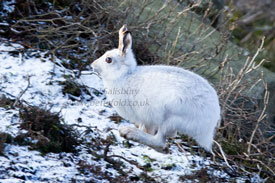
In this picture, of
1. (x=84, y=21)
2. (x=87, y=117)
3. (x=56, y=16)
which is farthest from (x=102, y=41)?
(x=87, y=117)

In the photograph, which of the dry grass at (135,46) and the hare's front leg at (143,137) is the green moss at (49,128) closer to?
the hare's front leg at (143,137)

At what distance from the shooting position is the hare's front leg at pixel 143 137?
141 inches

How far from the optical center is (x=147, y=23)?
5793 millimetres

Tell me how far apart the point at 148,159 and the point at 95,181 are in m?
0.76

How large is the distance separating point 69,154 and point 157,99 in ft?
2.92

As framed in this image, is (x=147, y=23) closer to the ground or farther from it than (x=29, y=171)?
farther from it

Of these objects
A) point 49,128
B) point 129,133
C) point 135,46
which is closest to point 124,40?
point 129,133

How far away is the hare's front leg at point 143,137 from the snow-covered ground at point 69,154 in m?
0.38

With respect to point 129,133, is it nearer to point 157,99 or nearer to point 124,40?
point 157,99

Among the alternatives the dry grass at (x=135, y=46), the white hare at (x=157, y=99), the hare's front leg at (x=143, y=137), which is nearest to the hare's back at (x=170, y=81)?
the white hare at (x=157, y=99)

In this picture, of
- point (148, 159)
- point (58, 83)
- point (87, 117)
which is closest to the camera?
point (148, 159)

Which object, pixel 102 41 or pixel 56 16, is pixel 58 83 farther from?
pixel 56 16

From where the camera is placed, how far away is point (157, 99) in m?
3.55

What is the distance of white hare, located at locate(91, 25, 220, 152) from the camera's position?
3541 millimetres
